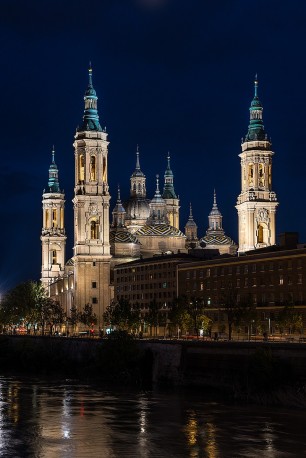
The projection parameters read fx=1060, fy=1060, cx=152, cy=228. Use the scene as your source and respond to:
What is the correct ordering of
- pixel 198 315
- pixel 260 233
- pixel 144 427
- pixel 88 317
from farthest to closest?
pixel 260 233, pixel 88 317, pixel 198 315, pixel 144 427

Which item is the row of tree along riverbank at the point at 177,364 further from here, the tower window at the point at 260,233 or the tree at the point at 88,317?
the tower window at the point at 260,233

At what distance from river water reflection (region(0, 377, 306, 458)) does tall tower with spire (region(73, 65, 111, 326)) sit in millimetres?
105560

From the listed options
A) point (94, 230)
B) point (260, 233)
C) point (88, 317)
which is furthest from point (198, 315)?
point (94, 230)

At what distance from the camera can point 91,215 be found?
647ft

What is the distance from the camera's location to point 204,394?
88.8 meters

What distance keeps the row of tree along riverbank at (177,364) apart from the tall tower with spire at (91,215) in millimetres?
60888

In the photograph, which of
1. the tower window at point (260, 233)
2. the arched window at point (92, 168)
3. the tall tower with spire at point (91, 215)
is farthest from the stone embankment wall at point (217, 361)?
the arched window at point (92, 168)

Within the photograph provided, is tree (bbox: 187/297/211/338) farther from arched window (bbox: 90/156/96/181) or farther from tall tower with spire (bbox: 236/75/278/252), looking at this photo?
arched window (bbox: 90/156/96/181)

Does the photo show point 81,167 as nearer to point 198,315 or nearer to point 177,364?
point 198,315

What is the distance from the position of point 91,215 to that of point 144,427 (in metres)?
126

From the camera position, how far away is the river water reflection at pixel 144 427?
208 ft

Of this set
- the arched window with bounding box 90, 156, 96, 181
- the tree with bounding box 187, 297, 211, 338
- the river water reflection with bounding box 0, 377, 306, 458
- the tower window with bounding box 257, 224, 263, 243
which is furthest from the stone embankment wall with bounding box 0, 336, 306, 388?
the arched window with bounding box 90, 156, 96, 181

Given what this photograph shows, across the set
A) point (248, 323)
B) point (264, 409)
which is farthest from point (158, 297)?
point (264, 409)

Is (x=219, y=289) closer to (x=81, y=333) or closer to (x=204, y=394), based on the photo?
(x=81, y=333)
